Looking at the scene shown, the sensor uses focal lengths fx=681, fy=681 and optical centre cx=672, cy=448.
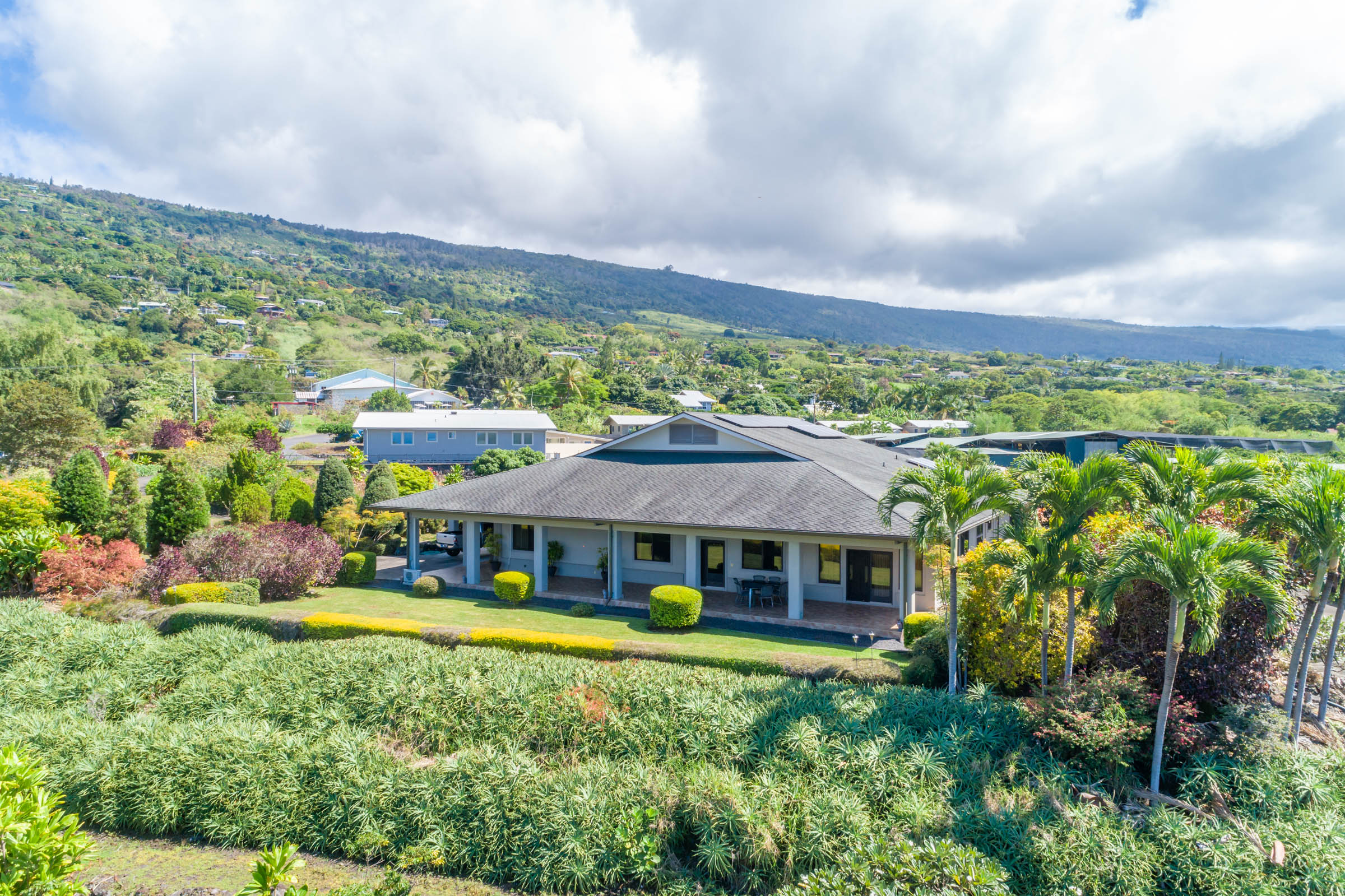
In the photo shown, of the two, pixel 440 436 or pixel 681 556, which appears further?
pixel 440 436

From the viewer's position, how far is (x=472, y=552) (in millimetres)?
24125

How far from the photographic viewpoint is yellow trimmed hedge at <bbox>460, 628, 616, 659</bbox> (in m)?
15.5

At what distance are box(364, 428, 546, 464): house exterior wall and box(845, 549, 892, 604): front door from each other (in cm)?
3695

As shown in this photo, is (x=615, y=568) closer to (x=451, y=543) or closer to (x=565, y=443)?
(x=451, y=543)

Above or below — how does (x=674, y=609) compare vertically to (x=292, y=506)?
below

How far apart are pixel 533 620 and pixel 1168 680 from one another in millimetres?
15232

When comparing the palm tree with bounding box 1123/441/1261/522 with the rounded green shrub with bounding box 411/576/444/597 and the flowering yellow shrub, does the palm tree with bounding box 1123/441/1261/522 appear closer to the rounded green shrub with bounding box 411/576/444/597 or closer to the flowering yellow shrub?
the flowering yellow shrub

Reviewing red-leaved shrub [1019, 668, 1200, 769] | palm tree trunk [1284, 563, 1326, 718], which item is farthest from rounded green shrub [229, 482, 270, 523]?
palm tree trunk [1284, 563, 1326, 718]

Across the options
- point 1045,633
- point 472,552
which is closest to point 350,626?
point 472,552

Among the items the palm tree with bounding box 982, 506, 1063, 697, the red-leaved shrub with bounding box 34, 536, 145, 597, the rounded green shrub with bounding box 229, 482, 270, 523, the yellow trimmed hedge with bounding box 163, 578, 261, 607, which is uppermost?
the palm tree with bounding box 982, 506, 1063, 697

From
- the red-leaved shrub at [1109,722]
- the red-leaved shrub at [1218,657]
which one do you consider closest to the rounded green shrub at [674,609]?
the red-leaved shrub at [1109,722]

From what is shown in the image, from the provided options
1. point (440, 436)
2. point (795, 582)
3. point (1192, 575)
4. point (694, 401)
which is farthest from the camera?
point (694, 401)

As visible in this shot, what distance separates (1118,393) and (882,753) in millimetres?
128591

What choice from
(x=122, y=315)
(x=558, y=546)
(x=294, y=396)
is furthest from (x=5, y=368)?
(x=558, y=546)
